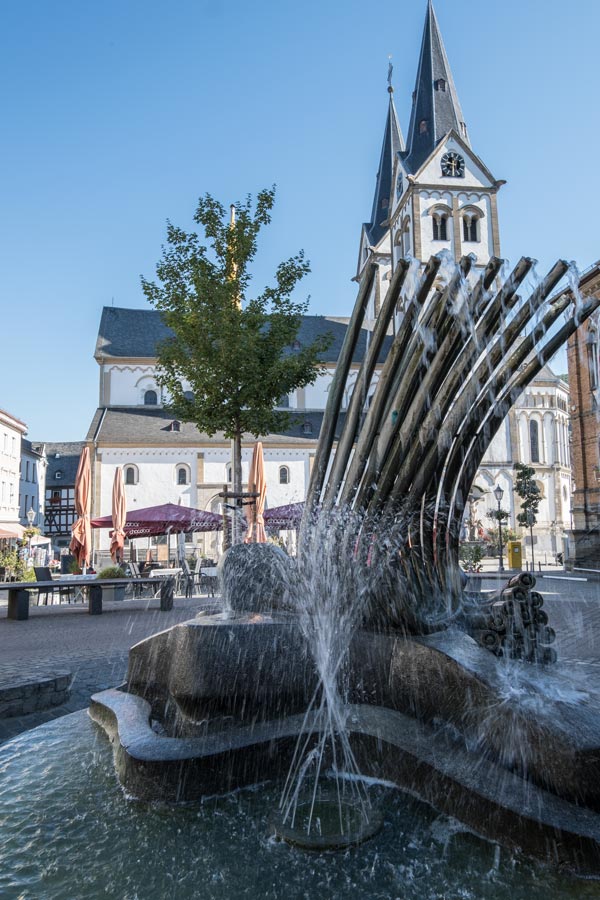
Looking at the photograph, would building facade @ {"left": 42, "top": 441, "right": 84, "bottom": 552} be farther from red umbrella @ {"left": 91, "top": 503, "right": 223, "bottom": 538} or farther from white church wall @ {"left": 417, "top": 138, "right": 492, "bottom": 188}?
red umbrella @ {"left": 91, "top": 503, "right": 223, "bottom": 538}

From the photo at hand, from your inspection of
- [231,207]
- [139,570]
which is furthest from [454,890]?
[139,570]

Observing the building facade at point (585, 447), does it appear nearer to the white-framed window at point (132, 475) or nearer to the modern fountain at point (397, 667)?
the modern fountain at point (397, 667)

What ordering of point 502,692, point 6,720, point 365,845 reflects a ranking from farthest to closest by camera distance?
point 6,720
point 502,692
point 365,845

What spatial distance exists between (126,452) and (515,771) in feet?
122

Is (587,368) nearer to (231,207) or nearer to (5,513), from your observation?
(231,207)

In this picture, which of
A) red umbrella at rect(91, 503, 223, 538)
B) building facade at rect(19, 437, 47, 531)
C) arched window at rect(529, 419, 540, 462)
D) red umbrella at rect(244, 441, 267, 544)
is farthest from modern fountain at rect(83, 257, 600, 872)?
building facade at rect(19, 437, 47, 531)

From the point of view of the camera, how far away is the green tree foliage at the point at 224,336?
15.1m

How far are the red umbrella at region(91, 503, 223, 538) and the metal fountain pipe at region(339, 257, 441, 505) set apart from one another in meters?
13.6

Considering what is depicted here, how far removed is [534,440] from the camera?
156 feet

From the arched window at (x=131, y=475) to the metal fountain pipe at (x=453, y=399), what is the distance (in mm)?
35657

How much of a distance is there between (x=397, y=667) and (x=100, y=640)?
636cm

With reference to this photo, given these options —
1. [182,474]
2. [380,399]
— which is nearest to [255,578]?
[380,399]

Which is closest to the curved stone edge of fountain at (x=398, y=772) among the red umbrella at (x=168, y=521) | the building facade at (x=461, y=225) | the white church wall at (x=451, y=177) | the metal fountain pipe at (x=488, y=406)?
the metal fountain pipe at (x=488, y=406)

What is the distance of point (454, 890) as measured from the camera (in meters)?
2.47
